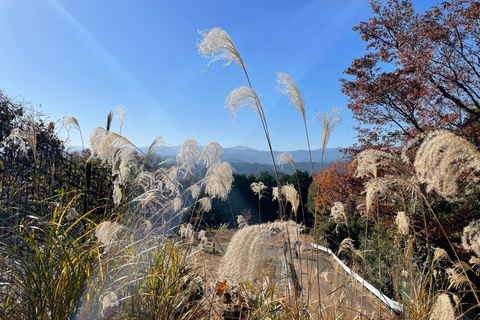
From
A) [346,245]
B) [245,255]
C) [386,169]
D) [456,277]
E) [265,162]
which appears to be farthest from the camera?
[265,162]

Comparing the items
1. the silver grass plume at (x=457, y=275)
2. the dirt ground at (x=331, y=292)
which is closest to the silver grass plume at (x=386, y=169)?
the silver grass plume at (x=457, y=275)

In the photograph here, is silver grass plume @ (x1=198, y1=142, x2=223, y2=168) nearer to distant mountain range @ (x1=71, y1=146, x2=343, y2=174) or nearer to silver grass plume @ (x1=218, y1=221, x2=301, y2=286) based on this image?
distant mountain range @ (x1=71, y1=146, x2=343, y2=174)

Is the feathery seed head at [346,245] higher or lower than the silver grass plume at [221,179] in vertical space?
lower

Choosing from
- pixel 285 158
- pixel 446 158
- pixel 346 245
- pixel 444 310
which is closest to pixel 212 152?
pixel 285 158

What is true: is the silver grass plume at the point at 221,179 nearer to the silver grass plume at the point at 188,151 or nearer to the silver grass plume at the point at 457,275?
the silver grass plume at the point at 188,151

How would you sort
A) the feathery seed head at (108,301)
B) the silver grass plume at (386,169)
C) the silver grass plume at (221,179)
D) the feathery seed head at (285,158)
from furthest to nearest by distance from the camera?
1. the feathery seed head at (285,158)
2. the silver grass plume at (221,179)
3. the silver grass plume at (386,169)
4. the feathery seed head at (108,301)

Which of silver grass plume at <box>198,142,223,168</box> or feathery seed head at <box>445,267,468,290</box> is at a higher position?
silver grass plume at <box>198,142,223,168</box>

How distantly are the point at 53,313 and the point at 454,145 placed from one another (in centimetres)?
232

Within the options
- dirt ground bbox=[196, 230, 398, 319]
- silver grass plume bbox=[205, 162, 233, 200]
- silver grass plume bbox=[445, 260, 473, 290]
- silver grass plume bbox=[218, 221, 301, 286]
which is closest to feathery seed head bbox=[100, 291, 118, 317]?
dirt ground bbox=[196, 230, 398, 319]

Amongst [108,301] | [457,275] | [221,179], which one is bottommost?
[457,275]

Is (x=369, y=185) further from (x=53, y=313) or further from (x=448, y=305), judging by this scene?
(x=53, y=313)

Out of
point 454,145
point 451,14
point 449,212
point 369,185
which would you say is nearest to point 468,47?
point 451,14

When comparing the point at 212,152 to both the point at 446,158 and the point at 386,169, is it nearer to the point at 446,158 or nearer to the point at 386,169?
the point at 386,169

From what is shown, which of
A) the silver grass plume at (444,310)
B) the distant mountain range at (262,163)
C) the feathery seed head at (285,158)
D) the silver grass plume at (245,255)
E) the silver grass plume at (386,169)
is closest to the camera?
the silver grass plume at (245,255)
